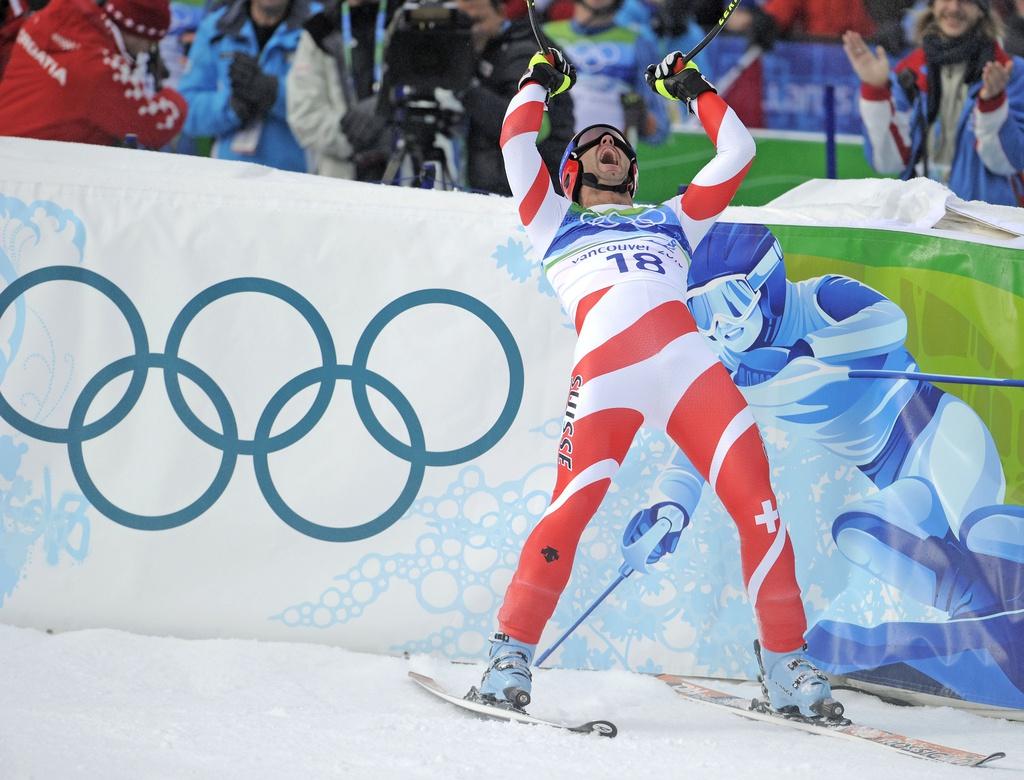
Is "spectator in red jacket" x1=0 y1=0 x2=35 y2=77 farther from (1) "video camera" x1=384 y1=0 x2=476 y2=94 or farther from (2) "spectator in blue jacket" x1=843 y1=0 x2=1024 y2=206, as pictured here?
(2) "spectator in blue jacket" x1=843 y1=0 x2=1024 y2=206

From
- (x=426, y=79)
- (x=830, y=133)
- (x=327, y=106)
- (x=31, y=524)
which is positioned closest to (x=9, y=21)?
(x=327, y=106)

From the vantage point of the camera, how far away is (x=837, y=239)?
4082 mm

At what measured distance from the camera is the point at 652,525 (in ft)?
13.3

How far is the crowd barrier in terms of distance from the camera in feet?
13.2

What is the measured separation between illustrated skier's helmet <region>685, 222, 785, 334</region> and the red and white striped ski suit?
0.85 feet

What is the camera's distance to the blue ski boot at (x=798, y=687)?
340 cm

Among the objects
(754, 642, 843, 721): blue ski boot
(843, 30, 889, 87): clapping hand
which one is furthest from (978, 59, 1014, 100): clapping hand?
(754, 642, 843, 721): blue ski boot

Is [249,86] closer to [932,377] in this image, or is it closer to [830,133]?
[830,133]

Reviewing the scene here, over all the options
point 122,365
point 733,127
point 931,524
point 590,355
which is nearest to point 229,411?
point 122,365

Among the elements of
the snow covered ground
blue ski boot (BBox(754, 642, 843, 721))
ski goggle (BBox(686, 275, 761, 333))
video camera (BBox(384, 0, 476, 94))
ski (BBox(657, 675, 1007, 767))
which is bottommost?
the snow covered ground

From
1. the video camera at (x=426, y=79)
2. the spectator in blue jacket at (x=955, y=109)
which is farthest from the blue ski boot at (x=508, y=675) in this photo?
the spectator in blue jacket at (x=955, y=109)

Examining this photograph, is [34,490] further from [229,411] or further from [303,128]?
[303,128]

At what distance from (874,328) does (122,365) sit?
2423 millimetres

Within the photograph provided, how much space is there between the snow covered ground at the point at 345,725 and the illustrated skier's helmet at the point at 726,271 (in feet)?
3.92
